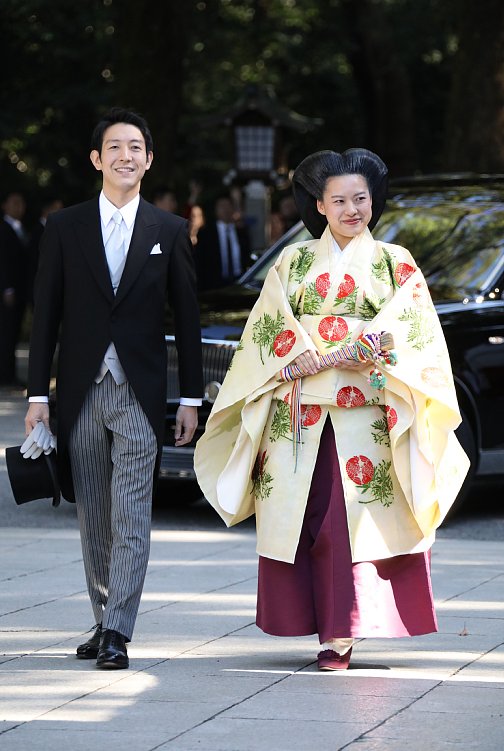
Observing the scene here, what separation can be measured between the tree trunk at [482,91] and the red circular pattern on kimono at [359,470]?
1122 cm

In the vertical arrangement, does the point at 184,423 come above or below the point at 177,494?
above

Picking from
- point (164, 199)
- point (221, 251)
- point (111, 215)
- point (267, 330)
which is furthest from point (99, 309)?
point (221, 251)

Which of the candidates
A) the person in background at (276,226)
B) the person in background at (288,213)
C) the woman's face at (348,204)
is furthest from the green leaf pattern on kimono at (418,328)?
the person in background at (288,213)

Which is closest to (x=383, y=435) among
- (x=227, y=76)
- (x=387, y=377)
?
(x=387, y=377)

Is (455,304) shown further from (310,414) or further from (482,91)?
(482,91)

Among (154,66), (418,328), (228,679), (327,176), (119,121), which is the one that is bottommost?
(228,679)

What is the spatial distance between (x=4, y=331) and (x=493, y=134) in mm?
5691

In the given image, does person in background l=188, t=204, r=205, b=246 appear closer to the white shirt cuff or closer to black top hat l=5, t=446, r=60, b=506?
the white shirt cuff

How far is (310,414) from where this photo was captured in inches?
214

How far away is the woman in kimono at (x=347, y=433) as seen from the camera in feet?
17.5

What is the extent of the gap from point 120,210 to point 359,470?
121cm

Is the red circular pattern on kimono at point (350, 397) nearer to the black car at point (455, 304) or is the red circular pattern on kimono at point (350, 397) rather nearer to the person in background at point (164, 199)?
the black car at point (455, 304)

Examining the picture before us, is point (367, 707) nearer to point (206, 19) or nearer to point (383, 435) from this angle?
point (383, 435)

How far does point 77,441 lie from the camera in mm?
5473
